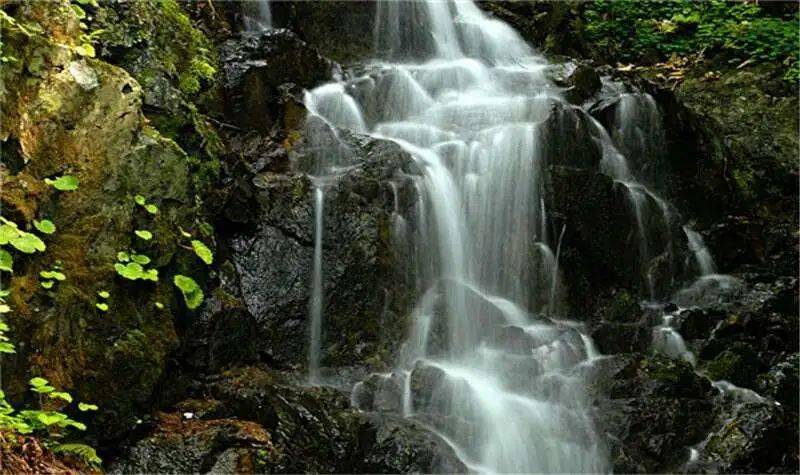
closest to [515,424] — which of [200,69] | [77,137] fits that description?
[77,137]

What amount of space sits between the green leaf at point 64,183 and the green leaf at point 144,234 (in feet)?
1.57

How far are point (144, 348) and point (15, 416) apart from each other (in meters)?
1.00

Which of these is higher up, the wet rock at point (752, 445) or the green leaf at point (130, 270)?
the green leaf at point (130, 270)

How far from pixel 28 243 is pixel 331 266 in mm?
2961

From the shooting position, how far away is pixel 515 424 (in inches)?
227

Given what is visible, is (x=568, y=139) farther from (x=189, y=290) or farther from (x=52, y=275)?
(x=52, y=275)

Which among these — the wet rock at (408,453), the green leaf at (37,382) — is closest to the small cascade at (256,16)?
the wet rock at (408,453)

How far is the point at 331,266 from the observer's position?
6.69m

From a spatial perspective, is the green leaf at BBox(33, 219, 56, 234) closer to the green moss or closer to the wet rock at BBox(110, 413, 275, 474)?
the wet rock at BBox(110, 413, 275, 474)

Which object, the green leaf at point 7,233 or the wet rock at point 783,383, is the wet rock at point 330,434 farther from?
the wet rock at point 783,383

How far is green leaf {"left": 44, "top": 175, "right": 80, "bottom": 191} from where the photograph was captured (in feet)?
14.6

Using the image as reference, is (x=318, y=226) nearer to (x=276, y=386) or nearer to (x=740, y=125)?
(x=276, y=386)

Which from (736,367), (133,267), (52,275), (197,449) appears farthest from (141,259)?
(736,367)

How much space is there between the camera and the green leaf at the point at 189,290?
5207 millimetres
